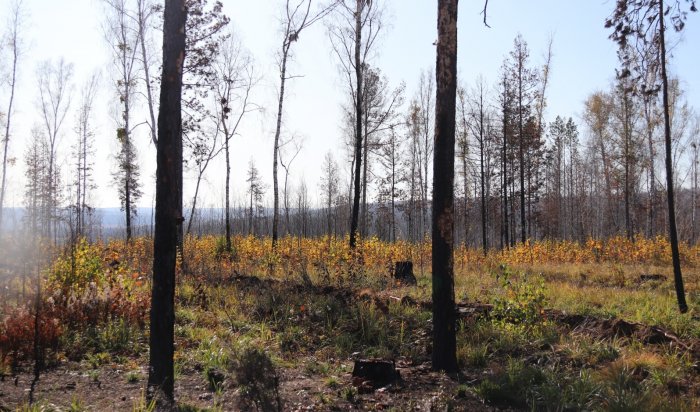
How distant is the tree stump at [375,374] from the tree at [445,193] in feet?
2.01

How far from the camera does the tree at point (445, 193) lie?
4945mm

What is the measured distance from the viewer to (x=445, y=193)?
4.97m

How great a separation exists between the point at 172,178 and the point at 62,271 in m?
4.61

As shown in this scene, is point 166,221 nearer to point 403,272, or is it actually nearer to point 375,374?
point 375,374

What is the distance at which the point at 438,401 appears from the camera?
400cm

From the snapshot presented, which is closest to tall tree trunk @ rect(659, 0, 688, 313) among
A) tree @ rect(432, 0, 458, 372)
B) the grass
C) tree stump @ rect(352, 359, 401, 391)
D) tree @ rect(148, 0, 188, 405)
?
the grass

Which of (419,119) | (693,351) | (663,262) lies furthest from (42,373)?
(419,119)

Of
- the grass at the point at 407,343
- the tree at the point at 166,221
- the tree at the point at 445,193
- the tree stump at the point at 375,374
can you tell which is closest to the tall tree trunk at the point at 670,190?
the grass at the point at 407,343

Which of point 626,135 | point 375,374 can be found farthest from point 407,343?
point 626,135

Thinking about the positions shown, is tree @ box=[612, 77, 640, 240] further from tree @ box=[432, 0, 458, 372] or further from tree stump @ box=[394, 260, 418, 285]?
tree @ box=[432, 0, 458, 372]

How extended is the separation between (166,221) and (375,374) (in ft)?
8.35

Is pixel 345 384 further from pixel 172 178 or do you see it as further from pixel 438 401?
pixel 172 178

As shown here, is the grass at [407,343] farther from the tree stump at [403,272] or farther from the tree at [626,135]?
the tree at [626,135]

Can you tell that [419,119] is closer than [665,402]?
No
